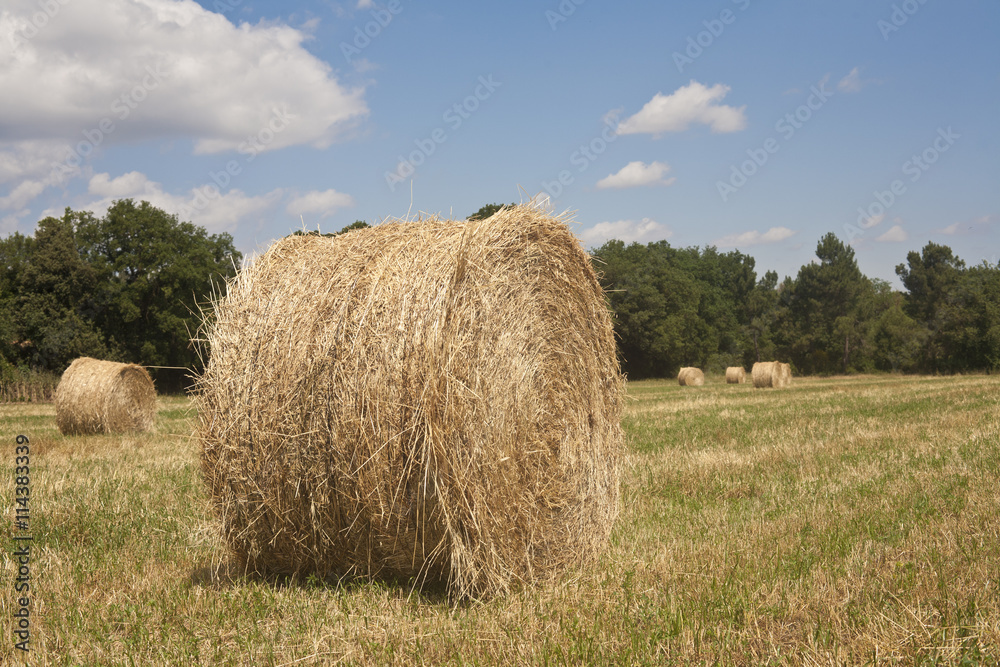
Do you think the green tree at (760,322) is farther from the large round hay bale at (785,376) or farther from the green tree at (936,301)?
the large round hay bale at (785,376)

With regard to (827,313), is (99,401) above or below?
below

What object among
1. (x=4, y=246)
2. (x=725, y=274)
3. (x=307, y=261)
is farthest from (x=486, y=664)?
(x=725, y=274)

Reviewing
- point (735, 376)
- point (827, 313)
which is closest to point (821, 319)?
point (827, 313)

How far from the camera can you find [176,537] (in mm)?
6176

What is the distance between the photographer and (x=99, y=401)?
14.3m

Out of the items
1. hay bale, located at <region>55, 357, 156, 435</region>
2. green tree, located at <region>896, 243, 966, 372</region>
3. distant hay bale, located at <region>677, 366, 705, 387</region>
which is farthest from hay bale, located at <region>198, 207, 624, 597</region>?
green tree, located at <region>896, 243, 966, 372</region>

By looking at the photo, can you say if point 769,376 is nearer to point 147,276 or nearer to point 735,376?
point 735,376

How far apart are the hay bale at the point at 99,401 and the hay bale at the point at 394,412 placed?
10.7 metres

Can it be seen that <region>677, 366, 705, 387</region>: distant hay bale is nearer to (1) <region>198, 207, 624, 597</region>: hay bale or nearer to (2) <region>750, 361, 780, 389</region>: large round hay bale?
(2) <region>750, 361, 780, 389</region>: large round hay bale

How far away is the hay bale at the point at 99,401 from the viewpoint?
1427cm

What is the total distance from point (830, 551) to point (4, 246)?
4737 centimetres

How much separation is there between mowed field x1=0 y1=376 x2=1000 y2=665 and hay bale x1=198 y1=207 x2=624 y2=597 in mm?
339

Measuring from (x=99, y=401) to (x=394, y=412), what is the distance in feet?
40.2

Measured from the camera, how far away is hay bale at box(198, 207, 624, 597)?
4605mm
